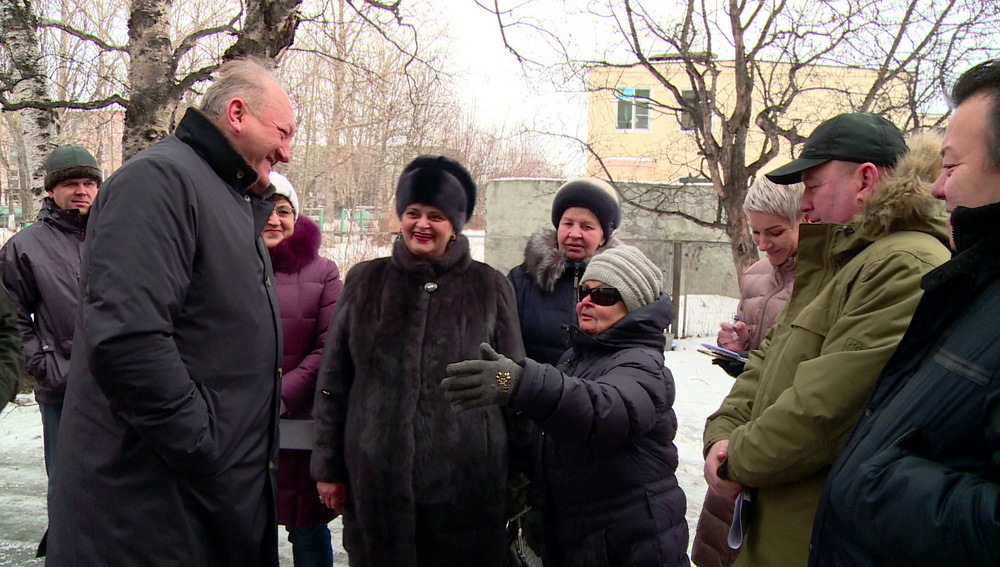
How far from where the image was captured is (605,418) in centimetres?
197

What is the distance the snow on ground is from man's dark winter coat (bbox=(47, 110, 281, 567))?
6.02 ft

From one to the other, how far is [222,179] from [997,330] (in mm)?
1917

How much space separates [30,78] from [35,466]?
3.50 meters

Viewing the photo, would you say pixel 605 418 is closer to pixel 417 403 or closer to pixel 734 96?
pixel 417 403

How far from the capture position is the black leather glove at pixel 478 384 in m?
1.83

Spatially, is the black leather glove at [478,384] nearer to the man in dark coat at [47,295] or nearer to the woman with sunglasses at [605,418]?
the woman with sunglasses at [605,418]

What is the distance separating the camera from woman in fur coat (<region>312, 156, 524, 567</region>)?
97.9 inches

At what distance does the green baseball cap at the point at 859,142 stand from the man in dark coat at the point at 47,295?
3419mm

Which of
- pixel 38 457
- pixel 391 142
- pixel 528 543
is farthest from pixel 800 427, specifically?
pixel 391 142

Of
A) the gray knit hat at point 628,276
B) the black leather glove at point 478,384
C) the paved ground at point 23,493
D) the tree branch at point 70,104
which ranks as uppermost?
the tree branch at point 70,104

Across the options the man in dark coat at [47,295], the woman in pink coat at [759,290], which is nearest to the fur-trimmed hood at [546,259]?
the woman in pink coat at [759,290]

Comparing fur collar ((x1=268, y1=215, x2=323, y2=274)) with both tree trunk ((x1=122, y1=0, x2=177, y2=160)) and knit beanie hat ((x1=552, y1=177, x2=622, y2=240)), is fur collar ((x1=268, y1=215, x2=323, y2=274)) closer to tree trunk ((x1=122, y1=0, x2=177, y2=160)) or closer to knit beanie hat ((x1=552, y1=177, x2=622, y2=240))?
knit beanie hat ((x1=552, y1=177, x2=622, y2=240))

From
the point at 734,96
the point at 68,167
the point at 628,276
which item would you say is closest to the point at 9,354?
the point at 68,167

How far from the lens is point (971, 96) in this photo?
1.35 meters
